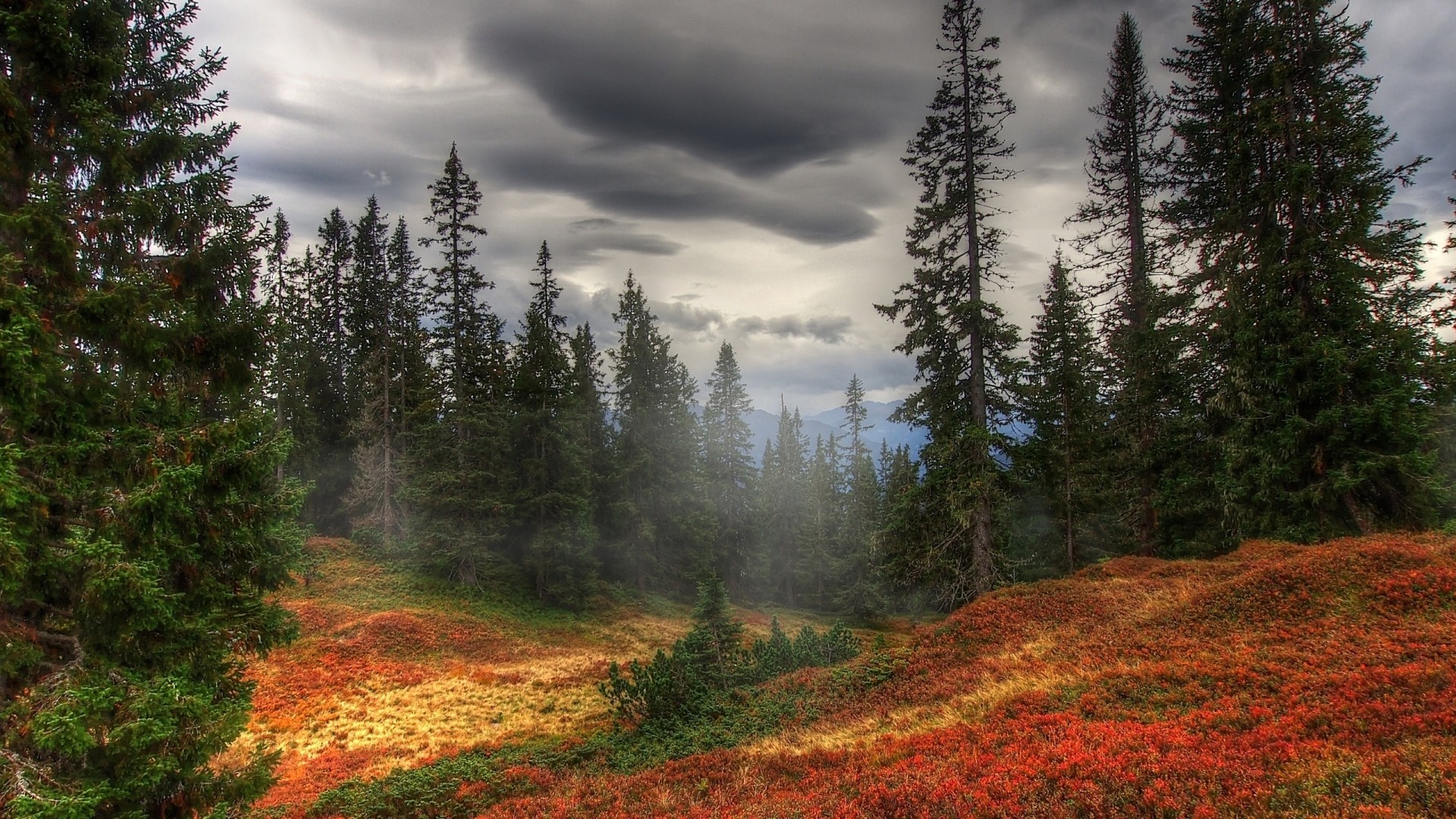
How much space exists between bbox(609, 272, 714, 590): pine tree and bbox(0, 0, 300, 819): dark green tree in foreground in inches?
1062

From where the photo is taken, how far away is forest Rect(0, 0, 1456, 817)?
6.84 meters

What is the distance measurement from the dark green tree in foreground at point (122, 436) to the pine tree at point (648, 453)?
27.0m

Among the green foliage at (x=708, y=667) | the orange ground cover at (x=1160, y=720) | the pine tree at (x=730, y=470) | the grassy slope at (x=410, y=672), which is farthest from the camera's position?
the pine tree at (x=730, y=470)

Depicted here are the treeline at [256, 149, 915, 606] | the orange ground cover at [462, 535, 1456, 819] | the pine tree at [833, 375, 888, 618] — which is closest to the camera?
the orange ground cover at [462, 535, 1456, 819]

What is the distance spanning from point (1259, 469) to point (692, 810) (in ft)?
59.4

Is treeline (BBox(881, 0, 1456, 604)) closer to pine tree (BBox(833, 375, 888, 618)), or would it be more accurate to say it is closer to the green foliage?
the green foliage

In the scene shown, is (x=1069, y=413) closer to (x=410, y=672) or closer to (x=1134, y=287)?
(x=1134, y=287)

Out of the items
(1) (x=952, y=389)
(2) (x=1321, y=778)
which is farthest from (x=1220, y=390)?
(2) (x=1321, y=778)

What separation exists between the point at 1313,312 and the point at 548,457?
99.5 ft

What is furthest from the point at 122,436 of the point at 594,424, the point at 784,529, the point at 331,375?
the point at 784,529

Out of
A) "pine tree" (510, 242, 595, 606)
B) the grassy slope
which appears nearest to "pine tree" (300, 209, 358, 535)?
the grassy slope

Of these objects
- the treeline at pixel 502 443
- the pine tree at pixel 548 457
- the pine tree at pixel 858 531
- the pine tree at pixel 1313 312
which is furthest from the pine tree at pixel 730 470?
the pine tree at pixel 1313 312

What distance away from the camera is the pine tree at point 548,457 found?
97.9 feet

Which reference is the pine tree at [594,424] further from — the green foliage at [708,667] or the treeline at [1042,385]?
the green foliage at [708,667]
